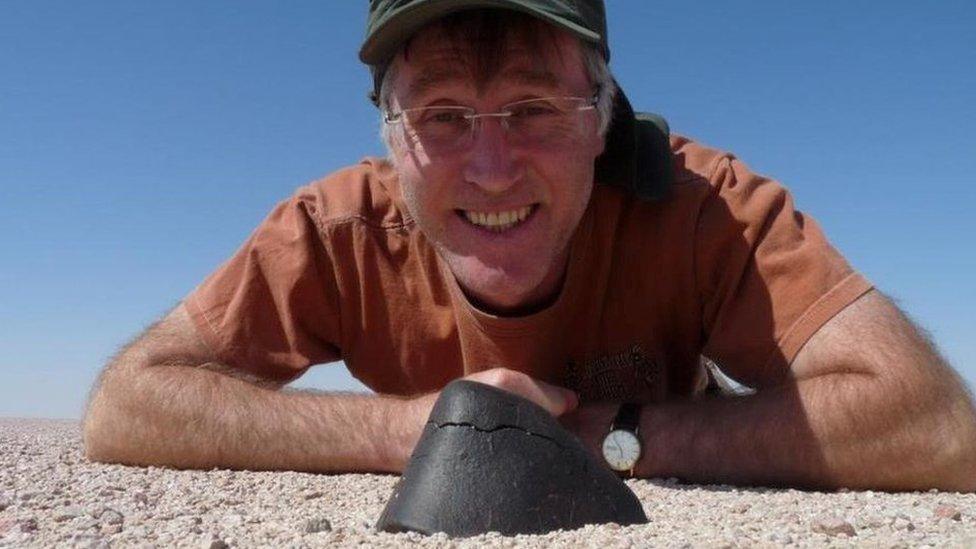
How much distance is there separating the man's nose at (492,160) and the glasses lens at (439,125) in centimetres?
5

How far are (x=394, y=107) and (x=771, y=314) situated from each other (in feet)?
5.53

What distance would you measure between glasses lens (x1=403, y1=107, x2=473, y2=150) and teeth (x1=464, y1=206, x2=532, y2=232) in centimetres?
30

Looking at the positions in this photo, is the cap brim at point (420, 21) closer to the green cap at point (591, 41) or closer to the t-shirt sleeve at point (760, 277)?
the green cap at point (591, 41)

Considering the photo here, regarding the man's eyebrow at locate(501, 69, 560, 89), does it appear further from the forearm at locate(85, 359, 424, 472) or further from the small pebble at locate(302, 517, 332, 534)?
the small pebble at locate(302, 517, 332, 534)

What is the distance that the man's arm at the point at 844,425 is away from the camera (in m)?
3.40

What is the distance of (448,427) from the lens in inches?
105

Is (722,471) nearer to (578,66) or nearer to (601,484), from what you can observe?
(601,484)

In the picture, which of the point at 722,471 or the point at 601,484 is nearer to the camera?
the point at 601,484

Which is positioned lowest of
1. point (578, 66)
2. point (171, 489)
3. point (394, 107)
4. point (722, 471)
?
point (171, 489)

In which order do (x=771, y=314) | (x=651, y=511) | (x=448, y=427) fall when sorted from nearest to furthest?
(x=448, y=427) → (x=651, y=511) → (x=771, y=314)

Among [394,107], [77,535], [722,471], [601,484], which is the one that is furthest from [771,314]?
[77,535]

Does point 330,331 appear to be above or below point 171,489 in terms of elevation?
above

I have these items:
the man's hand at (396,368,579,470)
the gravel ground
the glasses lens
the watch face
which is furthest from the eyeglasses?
the gravel ground

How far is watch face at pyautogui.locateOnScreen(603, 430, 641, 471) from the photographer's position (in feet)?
11.6
